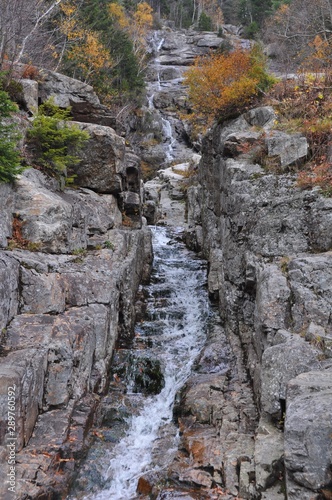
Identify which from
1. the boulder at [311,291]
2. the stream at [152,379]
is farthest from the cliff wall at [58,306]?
the boulder at [311,291]

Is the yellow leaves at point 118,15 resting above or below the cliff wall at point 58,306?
above

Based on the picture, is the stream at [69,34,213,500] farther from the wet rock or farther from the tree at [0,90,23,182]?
the tree at [0,90,23,182]

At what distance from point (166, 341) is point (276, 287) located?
5.41 m

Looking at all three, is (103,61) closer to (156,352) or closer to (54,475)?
(156,352)

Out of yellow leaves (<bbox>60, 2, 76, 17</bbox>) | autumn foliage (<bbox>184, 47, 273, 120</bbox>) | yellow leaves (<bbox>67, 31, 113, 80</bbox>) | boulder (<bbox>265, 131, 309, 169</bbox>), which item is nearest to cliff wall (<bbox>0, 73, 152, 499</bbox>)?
autumn foliage (<bbox>184, 47, 273, 120</bbox>)

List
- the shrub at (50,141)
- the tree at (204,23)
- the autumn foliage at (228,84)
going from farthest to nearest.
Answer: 1. the tree at (204,23)
2. the autumn foliage at (228,84)
3. the shrub at (50,141)

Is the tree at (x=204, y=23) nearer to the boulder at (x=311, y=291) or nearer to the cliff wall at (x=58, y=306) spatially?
the cliff wall at (x=58, y=306)

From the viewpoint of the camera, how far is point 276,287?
1002 centimetres

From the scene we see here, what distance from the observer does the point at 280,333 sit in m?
9.11

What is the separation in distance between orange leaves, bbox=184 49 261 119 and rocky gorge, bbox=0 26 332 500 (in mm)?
1178

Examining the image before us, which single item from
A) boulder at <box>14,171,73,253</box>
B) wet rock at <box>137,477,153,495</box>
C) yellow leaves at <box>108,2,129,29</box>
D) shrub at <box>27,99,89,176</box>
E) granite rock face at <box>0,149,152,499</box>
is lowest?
wet rock at <box>137,477,153,495</box>

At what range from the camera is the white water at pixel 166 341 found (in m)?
8.88

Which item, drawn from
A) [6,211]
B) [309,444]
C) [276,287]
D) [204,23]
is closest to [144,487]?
[309,444]

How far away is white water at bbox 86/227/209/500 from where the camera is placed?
29.1 ft
